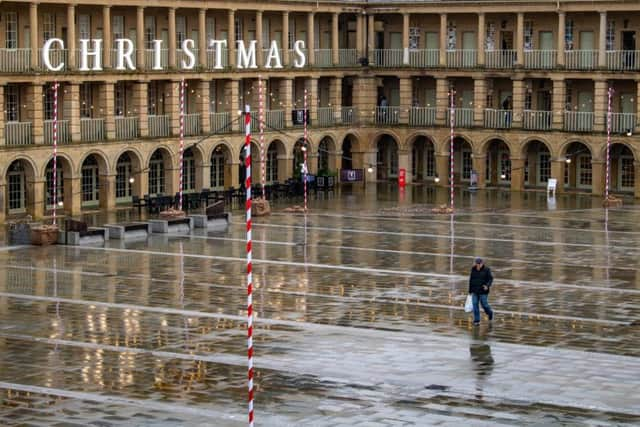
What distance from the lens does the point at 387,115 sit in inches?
3410

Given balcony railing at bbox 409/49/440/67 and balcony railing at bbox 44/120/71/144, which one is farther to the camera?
balcony railing at bbox 409/49/440/67

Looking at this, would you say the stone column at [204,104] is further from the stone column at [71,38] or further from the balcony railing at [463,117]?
the balcony railing at [463,117]

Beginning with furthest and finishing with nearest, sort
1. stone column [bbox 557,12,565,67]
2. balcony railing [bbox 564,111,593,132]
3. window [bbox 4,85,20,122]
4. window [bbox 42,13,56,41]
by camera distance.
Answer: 1. stone column [bbox 557,12,565,67]
2. balcony railing [bbox 564,111,593,132]
3. window [bbox 42,13,56,41]
4. window [bbox 4,85,20,122]

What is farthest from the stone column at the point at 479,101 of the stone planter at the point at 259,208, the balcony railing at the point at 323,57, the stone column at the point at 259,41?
the stone planter at the point at 259,208

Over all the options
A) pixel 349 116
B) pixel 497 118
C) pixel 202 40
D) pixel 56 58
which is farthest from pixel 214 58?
pixel 497 118

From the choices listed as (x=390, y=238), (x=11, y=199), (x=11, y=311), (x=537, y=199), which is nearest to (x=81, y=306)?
(x=11, y=311)

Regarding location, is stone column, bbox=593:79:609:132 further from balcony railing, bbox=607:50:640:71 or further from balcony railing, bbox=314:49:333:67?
balcony railing, bbox=314:49:333:67

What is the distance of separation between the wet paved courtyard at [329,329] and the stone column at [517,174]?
17242mm

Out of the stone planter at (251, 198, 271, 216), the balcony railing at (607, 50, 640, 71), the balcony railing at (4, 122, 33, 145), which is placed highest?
the balcony railing at (607, 50, 640, 71)

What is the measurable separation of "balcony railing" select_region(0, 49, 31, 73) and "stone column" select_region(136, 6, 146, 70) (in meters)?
6.80

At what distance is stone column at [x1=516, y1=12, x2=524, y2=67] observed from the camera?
80.3 meters

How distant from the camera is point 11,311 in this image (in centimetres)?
4247

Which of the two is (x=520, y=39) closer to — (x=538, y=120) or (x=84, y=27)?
(x=538, y=120)

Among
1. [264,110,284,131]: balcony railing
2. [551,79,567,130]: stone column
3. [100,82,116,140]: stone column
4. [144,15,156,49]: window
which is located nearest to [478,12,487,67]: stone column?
[551,79,567,130]: stone column
